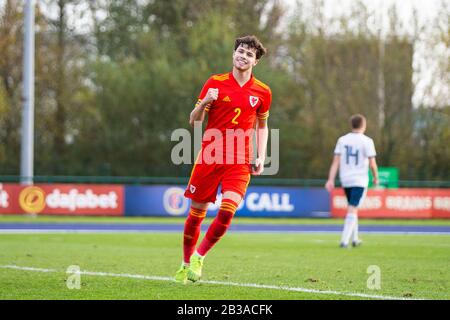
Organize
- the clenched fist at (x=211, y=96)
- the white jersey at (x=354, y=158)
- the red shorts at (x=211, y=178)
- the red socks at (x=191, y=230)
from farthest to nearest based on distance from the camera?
the white jersey at (x=354, y=158), the red socks at (x=191, y=230), the red shorts at (x=211, y=178), the clenched fist at (x=211, y=96)

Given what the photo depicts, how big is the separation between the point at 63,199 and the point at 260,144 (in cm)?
1910

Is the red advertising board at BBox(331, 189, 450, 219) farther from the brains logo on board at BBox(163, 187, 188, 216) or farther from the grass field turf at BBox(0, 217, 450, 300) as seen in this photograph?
the grass field turf at BBox(0, 217, 450, 300)

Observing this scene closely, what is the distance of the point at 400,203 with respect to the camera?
99.8ft

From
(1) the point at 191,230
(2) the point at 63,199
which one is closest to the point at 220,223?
(1) the point at 191,230

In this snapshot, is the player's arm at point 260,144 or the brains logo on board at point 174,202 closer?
the player's arm at point 260,144

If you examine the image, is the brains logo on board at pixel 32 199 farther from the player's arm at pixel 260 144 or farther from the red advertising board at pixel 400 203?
the player's arm at pixel 260 144

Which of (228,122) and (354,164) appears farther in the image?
(354,164)

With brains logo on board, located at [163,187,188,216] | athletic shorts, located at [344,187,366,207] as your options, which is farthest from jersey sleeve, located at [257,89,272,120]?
brains logo on board, located at [163,187,188,216]

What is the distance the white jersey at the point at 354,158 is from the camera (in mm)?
15539

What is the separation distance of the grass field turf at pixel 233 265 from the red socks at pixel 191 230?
43 centimetres

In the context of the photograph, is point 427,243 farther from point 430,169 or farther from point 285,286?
point 430,169

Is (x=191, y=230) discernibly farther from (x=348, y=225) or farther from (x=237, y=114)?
(x=348, y=225)

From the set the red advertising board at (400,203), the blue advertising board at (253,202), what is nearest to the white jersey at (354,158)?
the blue advertising board at (253,202)

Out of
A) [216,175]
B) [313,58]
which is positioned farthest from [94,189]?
[216,175]
